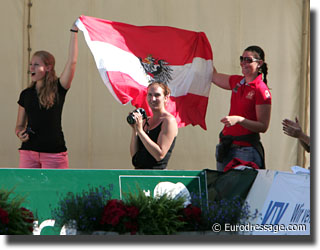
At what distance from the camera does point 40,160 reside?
5.74 metres

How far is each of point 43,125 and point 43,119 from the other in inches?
2.1

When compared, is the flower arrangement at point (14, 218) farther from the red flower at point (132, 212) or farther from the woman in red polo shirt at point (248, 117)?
the woman in red polo shirt at point (248, 117)

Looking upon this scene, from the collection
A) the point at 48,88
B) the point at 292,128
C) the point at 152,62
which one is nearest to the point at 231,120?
the point at 292,128

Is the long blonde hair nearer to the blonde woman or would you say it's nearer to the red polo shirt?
the blonde woman

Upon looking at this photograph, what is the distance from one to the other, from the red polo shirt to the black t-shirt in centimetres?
152

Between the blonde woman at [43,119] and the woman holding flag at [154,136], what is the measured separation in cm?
71

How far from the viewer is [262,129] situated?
19.0 feet

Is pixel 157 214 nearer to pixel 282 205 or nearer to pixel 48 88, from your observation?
pixel 282 205

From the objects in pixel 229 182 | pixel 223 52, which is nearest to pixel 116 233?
pixel 229 182

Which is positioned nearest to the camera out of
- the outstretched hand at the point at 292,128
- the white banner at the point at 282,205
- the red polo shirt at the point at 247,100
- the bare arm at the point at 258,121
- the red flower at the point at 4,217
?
the red flower at the point at 4,217

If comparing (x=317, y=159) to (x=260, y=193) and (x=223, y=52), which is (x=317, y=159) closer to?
(x=260, y=193)

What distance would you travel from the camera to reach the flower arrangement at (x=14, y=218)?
4262 millimetres

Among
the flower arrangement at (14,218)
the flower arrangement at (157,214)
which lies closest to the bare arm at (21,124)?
the flower arrangement at (14,218)

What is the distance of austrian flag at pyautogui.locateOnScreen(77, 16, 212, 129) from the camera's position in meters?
6.39
